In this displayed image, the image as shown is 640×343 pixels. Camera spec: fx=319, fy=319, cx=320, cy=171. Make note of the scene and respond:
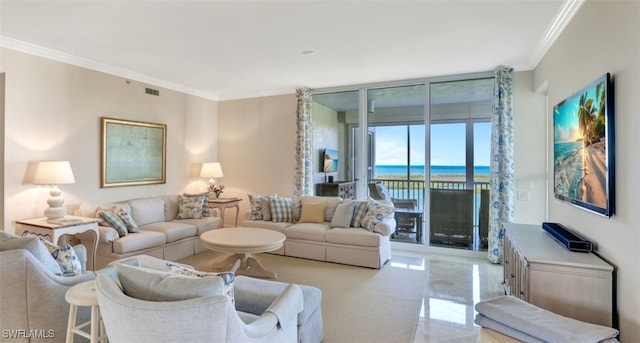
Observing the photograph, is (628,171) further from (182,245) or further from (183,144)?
(183,144)

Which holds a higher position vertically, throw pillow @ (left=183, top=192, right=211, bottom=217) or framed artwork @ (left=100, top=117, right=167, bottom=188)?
framed artwork @ (left=100, top=117, right=167, bottom=188)

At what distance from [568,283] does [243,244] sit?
2855 mm

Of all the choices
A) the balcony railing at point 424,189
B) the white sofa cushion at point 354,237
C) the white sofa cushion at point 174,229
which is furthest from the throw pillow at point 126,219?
the balcony railing at point 424,189

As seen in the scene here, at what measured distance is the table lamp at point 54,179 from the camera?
3.59 m

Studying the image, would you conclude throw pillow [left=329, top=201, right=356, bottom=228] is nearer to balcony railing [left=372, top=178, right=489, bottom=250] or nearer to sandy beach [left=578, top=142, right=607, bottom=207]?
balcony railing [left=372, top=178, right=489, bottom=250]

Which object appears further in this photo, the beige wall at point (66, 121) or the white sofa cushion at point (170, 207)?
the white sofa cushion at point (170, 207)

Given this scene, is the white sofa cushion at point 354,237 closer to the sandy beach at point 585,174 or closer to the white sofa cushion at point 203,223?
the white sofa cushion at point 203,223

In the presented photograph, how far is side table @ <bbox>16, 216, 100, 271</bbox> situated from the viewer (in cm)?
341

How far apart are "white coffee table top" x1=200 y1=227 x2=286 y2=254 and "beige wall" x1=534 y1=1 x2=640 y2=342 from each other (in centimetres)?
287

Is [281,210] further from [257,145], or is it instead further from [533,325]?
[533,325]

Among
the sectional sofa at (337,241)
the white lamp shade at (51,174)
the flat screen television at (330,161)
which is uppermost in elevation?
the flat screen television at (330,161)

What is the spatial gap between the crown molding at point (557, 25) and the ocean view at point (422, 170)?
5.53 ft

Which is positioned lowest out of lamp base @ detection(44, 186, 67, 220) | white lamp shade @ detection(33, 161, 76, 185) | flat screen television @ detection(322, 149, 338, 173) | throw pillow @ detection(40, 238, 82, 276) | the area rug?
the area rug

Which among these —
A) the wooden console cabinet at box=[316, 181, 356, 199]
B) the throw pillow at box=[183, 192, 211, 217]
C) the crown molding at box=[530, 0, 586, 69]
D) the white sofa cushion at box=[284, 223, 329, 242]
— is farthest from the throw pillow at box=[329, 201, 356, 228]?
the crown molding at box=[530, 0, 586, 69]
